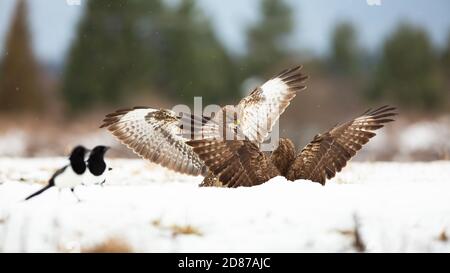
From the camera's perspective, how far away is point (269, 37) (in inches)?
659

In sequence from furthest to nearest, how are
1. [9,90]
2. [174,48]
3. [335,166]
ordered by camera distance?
[174,48] < [9,90] < [335,166]

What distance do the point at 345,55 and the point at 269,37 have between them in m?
2.38

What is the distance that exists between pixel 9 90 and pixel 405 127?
370 inches

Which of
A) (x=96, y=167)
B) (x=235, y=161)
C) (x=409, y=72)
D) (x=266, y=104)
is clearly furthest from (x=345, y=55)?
(x=96, y=167)

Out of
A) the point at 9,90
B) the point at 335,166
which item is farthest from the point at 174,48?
the point at 335,166

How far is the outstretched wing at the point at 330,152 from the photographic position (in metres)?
4.07

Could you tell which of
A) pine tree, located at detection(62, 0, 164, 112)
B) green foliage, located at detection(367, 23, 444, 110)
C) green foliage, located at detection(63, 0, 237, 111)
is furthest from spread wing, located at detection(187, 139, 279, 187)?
green foliage, located at detection(367, 23, 444, 110)

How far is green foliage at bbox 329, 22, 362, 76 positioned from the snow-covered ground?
12.2 m

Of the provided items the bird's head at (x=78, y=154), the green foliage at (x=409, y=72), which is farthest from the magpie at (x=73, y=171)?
the green foliage at (x=409, y=72)

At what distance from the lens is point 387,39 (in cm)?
1644

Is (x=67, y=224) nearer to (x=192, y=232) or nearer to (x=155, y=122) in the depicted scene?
(x=192, y=232)

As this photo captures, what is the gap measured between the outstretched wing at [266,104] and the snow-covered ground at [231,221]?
59 cm

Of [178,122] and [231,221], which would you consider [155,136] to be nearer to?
[178,122]

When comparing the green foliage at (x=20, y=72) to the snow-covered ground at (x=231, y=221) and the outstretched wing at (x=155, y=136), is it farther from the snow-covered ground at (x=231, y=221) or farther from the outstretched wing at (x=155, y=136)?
the snow-covered ground at (x=231, y=221)
